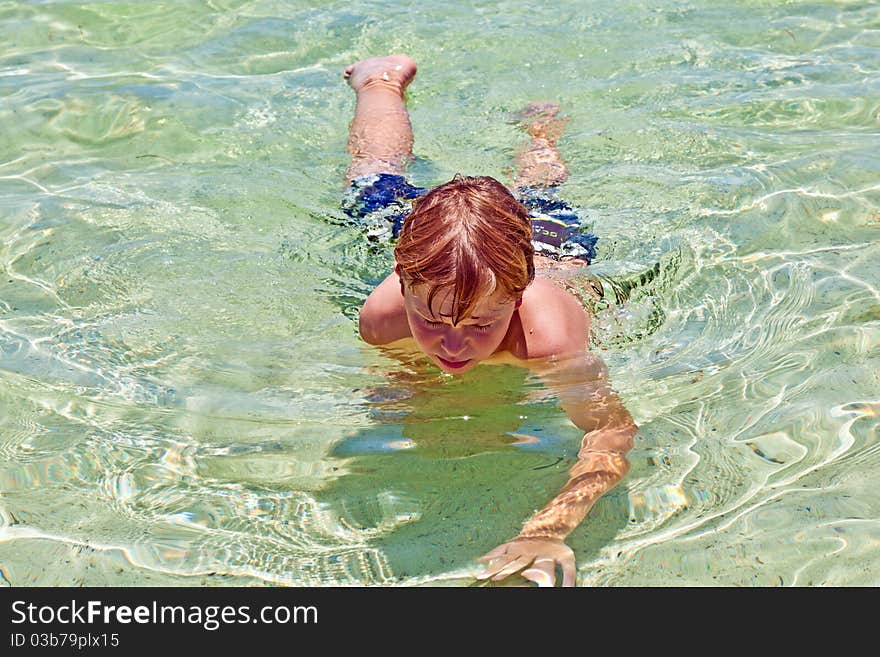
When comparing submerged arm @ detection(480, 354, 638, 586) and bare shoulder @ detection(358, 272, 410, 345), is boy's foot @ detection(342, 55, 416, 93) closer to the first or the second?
bare shoulder @ detection(358, 272, 410, 345)

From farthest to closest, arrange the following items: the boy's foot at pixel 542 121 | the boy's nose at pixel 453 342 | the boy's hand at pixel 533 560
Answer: the boy's foot at pixel 542 121
the boy's nose at pixel 453 342
the boy's hand at pixel 533 560

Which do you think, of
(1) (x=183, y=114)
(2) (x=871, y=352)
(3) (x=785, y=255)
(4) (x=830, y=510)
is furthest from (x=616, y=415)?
(1) (x=183, y=114)

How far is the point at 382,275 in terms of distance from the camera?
4113 millimetres

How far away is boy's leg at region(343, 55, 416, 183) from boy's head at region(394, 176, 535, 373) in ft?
5.99

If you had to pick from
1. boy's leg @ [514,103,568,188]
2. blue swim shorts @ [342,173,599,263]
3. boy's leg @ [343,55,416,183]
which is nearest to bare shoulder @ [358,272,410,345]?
blue swim shorts @ [342,173,599,263]

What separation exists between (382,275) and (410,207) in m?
0.38

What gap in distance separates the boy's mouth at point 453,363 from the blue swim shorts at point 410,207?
1156 millimetres

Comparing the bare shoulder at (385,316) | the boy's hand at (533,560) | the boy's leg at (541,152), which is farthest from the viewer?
the boy's leg at (541,152)

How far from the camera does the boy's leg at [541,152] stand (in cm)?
480

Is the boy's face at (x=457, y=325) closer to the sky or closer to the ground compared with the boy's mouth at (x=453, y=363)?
closer to the sky

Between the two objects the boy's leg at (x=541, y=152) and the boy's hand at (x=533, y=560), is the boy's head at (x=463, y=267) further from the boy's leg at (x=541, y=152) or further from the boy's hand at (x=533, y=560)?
the boy's leg at (x=541, y=152)

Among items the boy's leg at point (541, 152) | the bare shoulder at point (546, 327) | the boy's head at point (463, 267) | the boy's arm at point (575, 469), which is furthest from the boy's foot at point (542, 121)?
the boy's head at point (463, 267)

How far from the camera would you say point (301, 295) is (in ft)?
13.1

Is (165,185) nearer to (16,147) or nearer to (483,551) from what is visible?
(16,147)
